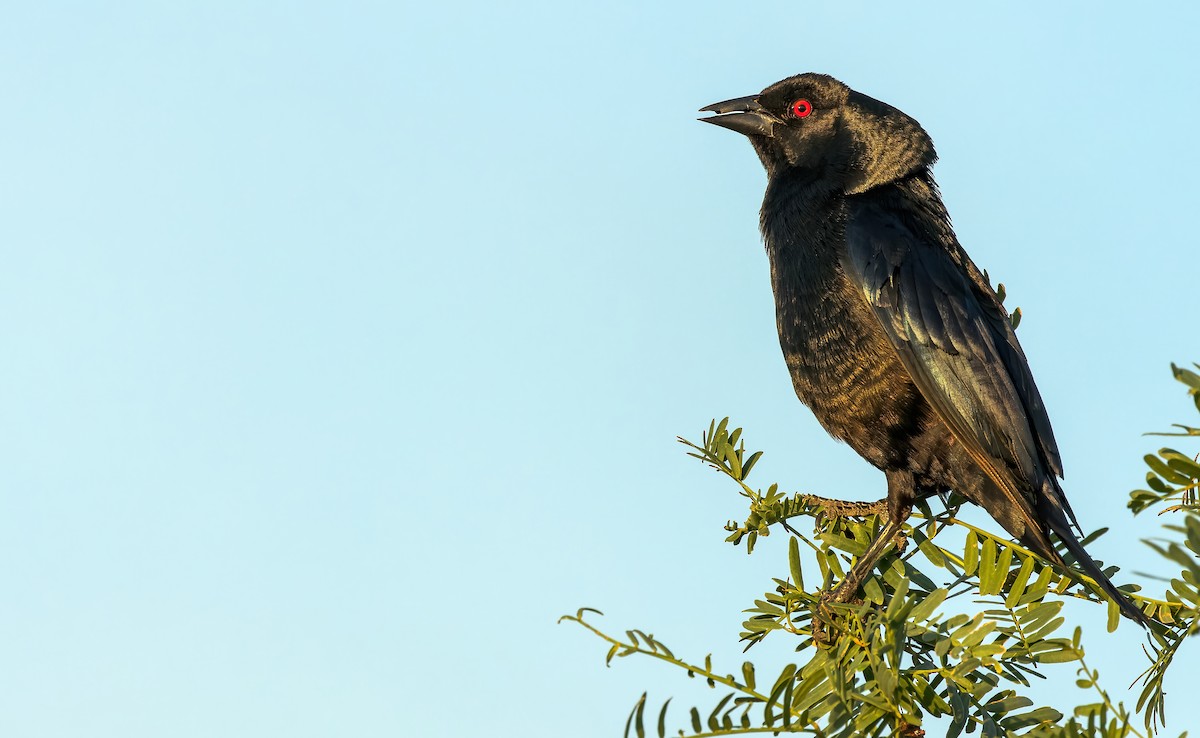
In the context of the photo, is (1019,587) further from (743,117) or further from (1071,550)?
(743,117)

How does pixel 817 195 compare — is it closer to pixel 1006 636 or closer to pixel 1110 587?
pixel 1110 587

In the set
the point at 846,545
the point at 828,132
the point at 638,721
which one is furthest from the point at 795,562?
the point at 828,132

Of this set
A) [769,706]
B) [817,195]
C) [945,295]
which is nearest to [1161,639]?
[769,706]

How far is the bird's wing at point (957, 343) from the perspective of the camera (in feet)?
12.8

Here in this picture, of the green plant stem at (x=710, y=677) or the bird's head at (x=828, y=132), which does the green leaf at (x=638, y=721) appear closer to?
the green plant stem at (x=710, y=677)

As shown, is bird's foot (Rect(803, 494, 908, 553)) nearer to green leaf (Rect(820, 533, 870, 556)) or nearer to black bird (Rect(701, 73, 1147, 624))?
black bird (Rect(701, 73, 1147, 624))

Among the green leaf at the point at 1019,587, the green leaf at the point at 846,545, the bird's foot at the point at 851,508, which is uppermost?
the bird's foot at the point at 851,508

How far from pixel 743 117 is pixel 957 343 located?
181 centimetres

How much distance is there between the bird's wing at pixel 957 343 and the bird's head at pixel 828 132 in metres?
0.47

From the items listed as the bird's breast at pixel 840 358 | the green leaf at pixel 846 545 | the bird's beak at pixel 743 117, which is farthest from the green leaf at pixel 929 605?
the bird's beak at pixel 743 117

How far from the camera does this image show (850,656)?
8.38 ft

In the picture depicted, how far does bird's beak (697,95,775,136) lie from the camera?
5355 mm

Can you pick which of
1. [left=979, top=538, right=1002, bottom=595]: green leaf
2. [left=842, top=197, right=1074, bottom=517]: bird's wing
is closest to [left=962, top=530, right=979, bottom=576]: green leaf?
[left=979, top=538, right=1002, bottom=595]: green leaf

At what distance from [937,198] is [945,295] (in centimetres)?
83
